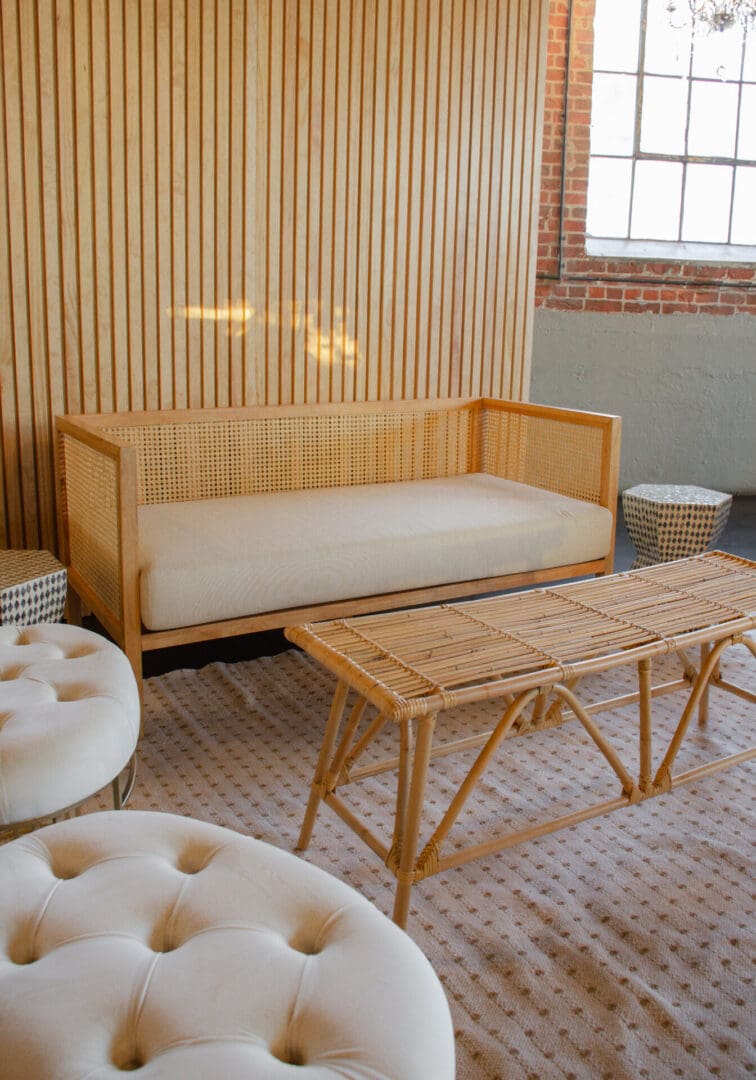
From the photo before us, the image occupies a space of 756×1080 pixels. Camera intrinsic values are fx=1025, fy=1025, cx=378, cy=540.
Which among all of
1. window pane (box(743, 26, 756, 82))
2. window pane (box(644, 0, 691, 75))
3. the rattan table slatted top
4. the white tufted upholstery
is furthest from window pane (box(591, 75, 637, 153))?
the white tufted upholstery

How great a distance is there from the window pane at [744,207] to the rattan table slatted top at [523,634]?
389cm

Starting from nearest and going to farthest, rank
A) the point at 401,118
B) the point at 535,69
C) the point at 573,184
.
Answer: the point at 401,118, the point at 535,69, the point at 573,184

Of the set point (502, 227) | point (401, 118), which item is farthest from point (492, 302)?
point (401, 118)

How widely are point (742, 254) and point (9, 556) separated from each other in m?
4.61

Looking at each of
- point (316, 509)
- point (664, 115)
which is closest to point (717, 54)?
point (664, 115)

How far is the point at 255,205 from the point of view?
372cm

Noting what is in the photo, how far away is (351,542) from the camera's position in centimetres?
314

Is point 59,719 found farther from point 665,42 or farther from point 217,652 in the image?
point 665,42

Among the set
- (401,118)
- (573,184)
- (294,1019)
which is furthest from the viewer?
(573,184)

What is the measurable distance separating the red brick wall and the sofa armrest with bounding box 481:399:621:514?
1782 mm

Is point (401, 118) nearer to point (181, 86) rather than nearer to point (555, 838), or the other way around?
point (181, 86)

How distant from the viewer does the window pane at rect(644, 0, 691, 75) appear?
565 cm

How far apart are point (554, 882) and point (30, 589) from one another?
5.54ft

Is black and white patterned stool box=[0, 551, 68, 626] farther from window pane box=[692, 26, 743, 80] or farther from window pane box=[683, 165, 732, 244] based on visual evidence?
window pane box=[692, 26, 743, 80]
